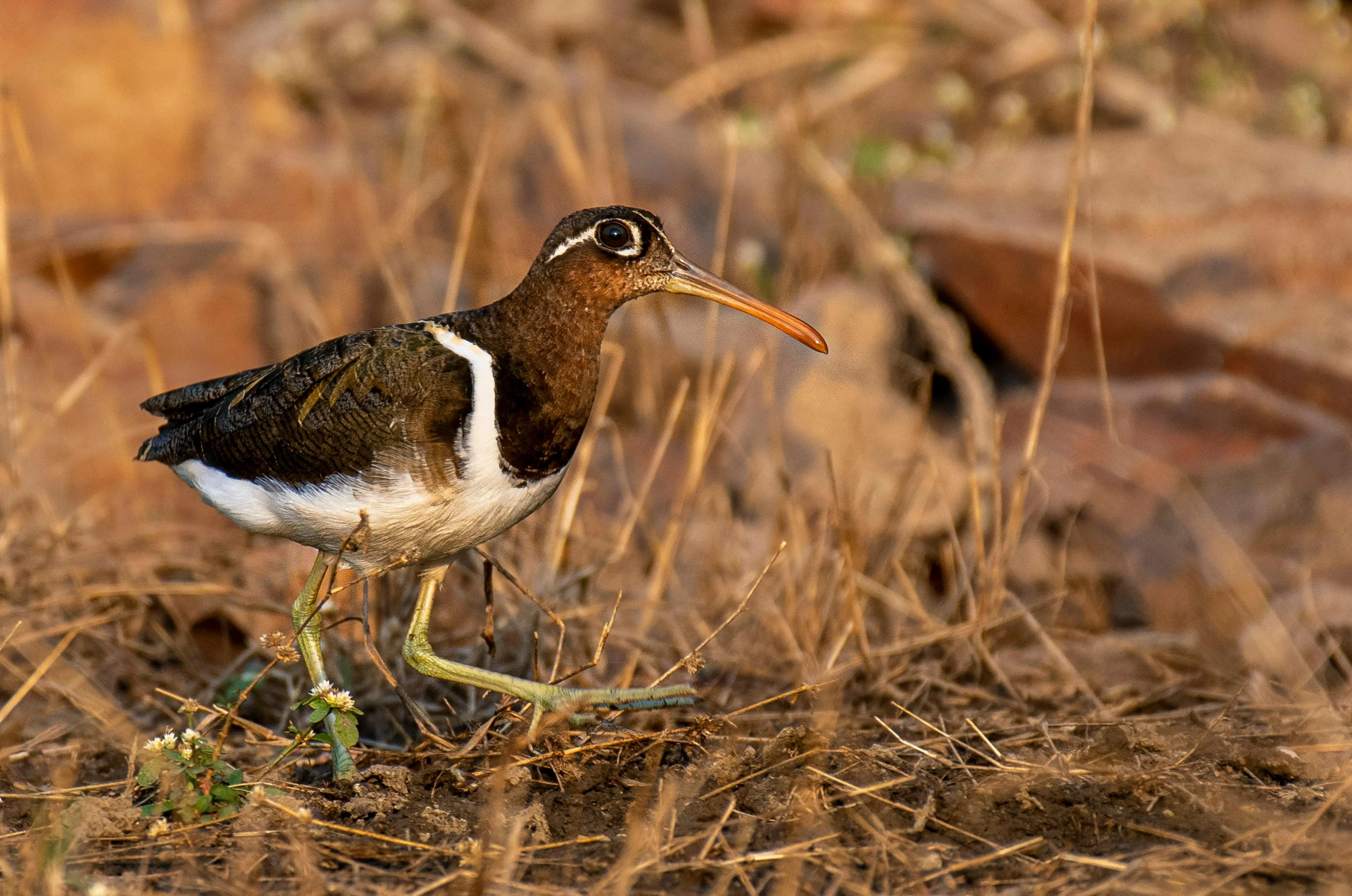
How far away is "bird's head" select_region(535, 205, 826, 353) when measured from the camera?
3.59 meters

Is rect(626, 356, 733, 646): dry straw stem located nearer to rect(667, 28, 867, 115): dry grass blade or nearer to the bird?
the bird

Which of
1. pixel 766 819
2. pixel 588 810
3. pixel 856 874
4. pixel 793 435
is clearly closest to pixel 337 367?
pixel 588 810

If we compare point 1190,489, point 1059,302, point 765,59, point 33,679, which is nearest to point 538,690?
point 33,679

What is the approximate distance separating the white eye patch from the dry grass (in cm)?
84

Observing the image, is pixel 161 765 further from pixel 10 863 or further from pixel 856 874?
pixel 856 874

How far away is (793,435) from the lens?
6.24m

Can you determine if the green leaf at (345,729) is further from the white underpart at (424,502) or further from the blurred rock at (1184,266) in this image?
the blurred rock at (1184,266)

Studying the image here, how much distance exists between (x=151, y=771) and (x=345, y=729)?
43cm

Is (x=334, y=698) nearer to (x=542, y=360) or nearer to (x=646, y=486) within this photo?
(x=542, y=360)

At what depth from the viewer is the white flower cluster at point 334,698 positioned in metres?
3.38

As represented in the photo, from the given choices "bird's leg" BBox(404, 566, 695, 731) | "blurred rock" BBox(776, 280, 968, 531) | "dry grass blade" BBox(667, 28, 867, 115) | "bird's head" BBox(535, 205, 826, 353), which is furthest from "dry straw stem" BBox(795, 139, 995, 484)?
"bird's leg" BBox(404, 566, 695, 731)

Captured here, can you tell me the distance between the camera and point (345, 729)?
3.38 meters

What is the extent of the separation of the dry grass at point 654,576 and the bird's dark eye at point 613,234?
0.89 metres

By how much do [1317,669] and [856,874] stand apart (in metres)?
2.00
